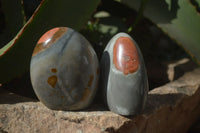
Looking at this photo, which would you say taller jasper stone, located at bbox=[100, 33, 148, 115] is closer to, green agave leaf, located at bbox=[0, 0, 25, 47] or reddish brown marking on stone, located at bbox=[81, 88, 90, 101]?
reddish brown marking on stone, located at bbox=[81, 88, 90, 101]

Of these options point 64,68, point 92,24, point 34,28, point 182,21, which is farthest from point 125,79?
point 92,24

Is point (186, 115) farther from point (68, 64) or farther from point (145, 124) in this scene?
point (68, 64)

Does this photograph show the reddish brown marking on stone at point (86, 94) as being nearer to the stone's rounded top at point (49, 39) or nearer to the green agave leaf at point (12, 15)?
the stone's rounded top at point (49, 39)

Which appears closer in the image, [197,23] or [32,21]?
[32,21]

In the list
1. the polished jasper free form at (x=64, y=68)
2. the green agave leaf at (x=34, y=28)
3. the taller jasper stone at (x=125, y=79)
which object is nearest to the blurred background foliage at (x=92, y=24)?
the green agave leaf at (x=34, y=28)

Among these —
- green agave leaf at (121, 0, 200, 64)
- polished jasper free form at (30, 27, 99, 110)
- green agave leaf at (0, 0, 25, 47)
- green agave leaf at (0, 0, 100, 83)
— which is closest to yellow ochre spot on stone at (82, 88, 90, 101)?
polished jasper free form at (30, 27, 99, 110)

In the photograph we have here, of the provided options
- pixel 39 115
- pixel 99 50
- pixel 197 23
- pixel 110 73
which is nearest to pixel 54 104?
pixel 39 115

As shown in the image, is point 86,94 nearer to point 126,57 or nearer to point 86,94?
point 86,94
